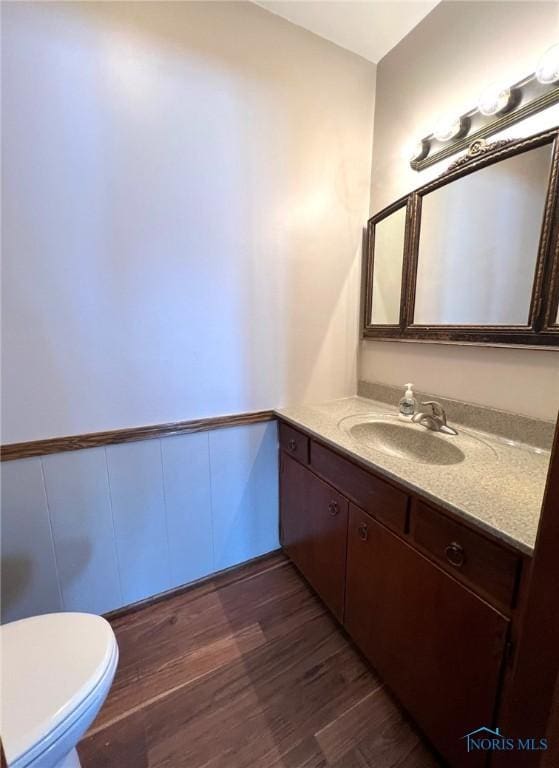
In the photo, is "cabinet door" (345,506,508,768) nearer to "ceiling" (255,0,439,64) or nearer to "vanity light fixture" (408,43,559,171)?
"vanity light fixture" (408,43,559,171)

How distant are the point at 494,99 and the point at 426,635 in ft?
5.59

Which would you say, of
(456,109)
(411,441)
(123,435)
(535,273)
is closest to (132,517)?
(123,435)

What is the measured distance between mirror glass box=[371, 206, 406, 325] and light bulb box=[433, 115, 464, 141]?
27 cm

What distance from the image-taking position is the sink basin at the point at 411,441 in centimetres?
110

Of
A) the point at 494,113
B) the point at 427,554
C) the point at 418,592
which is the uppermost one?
the point at 494,113

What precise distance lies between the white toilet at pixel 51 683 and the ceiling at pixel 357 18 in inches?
89.7

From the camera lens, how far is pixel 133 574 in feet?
4.50

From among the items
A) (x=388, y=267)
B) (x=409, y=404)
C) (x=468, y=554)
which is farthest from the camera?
(x=388, y=267)

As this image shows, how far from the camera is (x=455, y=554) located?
76 cm

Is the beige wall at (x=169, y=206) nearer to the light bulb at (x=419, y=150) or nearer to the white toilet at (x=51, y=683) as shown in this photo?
the light bulb at (x=419, y=150)

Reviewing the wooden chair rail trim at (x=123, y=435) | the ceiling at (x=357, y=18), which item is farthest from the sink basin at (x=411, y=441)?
the ceiling at (x=357, y=18)

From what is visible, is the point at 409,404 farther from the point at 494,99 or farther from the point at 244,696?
the point at 244,696

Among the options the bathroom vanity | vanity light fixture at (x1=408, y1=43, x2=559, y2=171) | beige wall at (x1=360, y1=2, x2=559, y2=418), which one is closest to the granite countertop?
the bathroom vanity

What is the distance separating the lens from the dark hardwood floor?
94 centimetres
